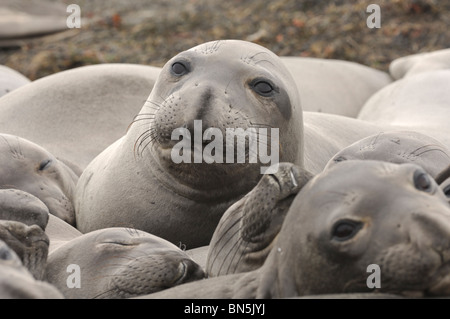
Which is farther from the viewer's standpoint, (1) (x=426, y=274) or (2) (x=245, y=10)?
(2) (x=245, y=10)

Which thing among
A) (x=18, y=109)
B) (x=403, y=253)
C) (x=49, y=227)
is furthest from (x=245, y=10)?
(x=403, y=253)

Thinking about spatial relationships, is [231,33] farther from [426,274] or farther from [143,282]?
[426,274]

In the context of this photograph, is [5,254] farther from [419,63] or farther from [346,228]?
[419,63]

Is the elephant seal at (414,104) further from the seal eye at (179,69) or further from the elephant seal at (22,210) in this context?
the elephant seal at (22,210)

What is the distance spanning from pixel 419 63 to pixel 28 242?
188 inches

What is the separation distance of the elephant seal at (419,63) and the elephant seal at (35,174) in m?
3.40

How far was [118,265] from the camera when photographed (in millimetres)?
3590

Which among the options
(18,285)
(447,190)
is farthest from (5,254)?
(447,190)

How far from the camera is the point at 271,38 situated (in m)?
9.06

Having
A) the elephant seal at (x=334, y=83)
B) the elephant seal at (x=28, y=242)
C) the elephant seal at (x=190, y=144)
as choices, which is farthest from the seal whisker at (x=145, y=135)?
the elephant seal at (x=334, y=83)

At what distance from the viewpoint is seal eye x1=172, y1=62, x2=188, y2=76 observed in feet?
14.7

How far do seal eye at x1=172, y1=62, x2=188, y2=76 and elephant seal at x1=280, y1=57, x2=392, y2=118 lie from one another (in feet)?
8.66

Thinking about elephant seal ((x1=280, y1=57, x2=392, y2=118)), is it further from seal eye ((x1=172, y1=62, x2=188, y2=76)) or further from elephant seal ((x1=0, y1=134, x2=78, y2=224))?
seal eye ((x1=172, y1=62, x2=188, y2=76))
